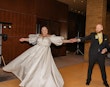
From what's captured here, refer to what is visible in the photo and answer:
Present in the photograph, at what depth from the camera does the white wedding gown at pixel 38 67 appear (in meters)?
4.09

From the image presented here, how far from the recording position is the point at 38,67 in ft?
13.8

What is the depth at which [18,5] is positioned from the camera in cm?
831

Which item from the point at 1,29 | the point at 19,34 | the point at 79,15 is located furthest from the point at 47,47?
the point at 79,15

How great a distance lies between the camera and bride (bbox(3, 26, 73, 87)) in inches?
161

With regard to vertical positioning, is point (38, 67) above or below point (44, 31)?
below

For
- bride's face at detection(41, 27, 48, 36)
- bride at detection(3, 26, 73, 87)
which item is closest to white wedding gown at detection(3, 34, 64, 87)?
bride at detection(3, 26, 73, 87)

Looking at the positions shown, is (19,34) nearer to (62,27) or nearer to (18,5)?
(18,5)

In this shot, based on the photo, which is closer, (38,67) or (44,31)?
(38,67)

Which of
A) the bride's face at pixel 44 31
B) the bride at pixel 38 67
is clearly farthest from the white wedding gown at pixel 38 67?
the bride's face at pixel 44 31

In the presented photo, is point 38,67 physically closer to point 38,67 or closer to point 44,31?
point 38,67

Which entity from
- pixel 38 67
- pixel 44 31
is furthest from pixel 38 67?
pixel 44 31

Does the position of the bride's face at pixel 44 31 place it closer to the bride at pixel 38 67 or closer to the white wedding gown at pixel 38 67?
the bride at pixel 38 67

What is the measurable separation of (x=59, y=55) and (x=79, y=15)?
573 cm

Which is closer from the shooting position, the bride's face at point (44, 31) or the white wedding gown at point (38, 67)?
the white wedding gown at point (38, 67)
